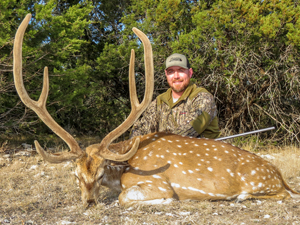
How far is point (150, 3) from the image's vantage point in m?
7.70

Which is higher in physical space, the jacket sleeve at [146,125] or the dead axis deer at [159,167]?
the jacket sleeve at [146,125]

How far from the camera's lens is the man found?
13.9 feet

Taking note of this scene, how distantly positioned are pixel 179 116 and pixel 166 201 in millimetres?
1764

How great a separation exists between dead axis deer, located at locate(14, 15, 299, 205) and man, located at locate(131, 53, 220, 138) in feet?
1.98

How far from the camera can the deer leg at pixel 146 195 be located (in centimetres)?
305

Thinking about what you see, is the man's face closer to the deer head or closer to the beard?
the beard

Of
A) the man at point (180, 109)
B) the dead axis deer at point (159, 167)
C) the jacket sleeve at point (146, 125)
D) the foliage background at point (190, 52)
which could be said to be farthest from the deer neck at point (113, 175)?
the foliage background at point (190, 52)

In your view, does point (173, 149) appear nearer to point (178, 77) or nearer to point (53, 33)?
point (178, 77)

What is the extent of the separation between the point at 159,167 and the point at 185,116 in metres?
1.38

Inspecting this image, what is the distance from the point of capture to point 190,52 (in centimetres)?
722

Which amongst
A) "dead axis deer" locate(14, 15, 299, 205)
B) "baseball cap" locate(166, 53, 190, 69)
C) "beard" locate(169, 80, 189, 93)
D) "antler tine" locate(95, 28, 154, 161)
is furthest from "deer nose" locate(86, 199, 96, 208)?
"baseball cap" locate(166, 53, 190, 69)

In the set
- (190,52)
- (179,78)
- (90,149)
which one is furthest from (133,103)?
(190,52)

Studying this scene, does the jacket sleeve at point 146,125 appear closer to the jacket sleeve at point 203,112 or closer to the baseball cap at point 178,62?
the jacket sleeve at point 203,112

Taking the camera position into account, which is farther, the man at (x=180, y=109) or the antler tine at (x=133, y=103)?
the man at (x=180, y=109)
